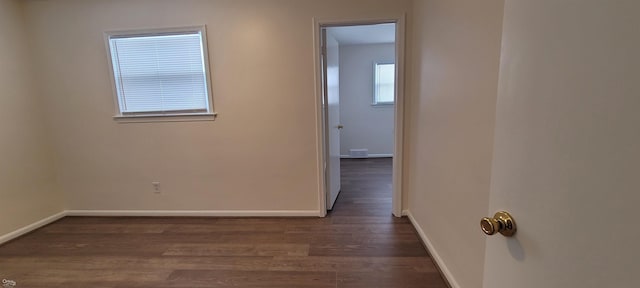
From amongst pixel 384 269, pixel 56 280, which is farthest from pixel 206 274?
pixel 384 269

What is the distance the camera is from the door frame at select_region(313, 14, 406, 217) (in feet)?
7.91

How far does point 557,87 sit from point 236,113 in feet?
8.23

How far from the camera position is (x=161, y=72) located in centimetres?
263

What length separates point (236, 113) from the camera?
264 cm

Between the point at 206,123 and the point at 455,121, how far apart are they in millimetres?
2262

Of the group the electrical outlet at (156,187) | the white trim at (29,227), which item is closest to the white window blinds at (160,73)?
the electrical outlet at (156,187)

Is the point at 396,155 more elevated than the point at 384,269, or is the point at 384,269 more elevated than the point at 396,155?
the point at 396,155

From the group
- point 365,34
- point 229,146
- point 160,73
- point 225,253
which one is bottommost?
point 225,253

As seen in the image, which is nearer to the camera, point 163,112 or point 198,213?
point 163,112

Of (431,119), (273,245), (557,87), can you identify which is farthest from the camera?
(273,245)

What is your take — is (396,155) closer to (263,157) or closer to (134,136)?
(263,157)

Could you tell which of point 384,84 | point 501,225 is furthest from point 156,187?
point 384,84

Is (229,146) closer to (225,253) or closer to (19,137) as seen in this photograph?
(225,253)

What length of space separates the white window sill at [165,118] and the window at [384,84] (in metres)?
3.60
